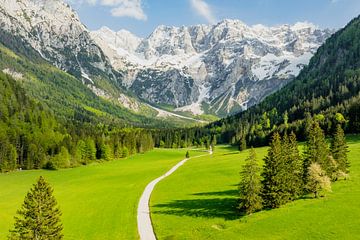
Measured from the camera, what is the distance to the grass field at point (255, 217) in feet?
139

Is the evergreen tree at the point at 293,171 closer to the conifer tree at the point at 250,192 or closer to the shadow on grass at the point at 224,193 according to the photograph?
the conifer tree at the point at 250,192


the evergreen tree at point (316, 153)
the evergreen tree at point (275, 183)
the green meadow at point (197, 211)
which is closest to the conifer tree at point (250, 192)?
the evergreen tree at point (275, 183)

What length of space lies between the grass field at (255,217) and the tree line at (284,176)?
1.80m

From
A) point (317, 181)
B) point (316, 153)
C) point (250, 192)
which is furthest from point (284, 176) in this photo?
point (316, 153)

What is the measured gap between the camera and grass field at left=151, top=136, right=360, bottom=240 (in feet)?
139

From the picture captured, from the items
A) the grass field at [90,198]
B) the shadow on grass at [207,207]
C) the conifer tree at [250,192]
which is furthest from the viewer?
the shadow on grass at [207,207]

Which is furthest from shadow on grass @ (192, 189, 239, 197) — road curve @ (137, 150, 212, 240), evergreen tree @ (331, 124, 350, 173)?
evergreen tree @ (331, 124, 350, 173)

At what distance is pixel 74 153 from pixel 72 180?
1734 inches

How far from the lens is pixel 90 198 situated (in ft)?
262

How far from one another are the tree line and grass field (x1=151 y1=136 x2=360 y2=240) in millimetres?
1804

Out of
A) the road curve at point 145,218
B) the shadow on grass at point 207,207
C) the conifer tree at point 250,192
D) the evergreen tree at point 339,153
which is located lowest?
the road curve at point 145,218

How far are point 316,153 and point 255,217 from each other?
17922 millimetres

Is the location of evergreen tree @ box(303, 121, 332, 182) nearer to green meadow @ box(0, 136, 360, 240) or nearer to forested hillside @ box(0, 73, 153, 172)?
green meadow @ box(0, 136, 360, 240)

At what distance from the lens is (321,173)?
187 ft
